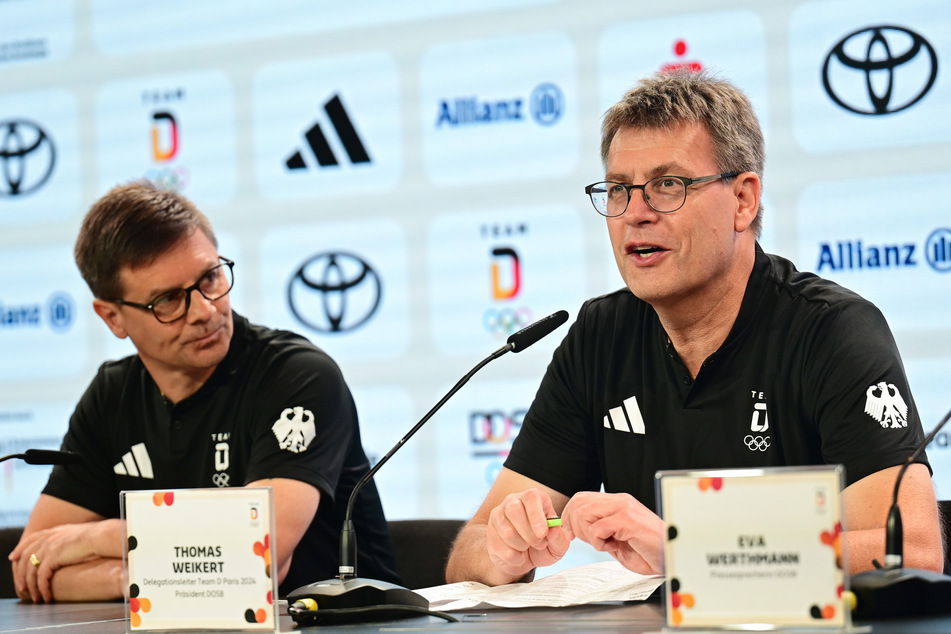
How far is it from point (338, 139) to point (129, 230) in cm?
102

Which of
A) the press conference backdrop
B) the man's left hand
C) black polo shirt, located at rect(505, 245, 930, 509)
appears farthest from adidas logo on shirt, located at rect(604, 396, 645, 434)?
the press conference backdrop

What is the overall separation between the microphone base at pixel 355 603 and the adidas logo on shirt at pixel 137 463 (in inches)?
38.6

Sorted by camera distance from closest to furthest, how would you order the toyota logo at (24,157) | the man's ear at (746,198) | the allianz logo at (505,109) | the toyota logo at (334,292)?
the man's ear at (746,198)
the allianz logo at (505,109)
the toyota logo at (334,292)
the toyota logo at (24,157)

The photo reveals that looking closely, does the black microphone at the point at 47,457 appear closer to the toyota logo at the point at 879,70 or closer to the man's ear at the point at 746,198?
the man's ear at the point at 746,198

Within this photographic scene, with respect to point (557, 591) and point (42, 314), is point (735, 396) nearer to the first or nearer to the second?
point (557, 591)

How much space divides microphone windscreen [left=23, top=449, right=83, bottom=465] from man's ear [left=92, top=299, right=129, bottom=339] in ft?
1.64

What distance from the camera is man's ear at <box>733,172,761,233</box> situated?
184 centimetres

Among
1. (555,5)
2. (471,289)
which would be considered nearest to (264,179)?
(471,289)

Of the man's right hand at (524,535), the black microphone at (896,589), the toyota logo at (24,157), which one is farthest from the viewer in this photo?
the toyota logo at (24,157)

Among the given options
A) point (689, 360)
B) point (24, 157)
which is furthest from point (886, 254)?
point (24, 157)

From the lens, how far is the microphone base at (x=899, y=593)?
1109mm

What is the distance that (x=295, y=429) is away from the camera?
2.04 m

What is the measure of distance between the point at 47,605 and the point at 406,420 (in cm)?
119

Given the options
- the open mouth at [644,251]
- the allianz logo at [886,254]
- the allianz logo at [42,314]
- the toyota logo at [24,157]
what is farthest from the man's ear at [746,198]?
the toyota logo at [24,157]
